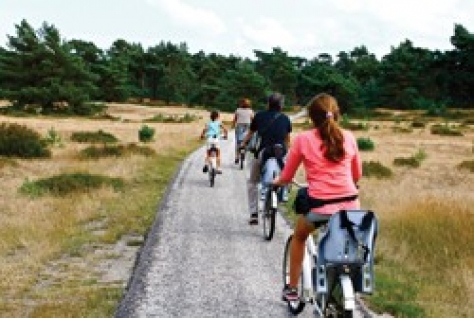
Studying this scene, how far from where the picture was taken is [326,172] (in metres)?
5.84

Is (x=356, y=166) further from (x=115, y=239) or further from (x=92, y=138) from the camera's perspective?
(x=92, y=138)

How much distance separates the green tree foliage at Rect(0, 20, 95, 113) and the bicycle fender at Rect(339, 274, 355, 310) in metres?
60.7

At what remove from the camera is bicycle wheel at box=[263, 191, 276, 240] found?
34.4 feet

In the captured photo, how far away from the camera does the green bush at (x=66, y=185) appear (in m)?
15.7

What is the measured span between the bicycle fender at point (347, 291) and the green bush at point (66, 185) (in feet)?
36.2

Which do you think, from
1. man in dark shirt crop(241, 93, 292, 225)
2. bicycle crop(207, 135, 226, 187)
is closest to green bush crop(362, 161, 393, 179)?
bicycle crop(207, 135, 226, 187)

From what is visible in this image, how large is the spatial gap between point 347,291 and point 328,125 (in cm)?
137

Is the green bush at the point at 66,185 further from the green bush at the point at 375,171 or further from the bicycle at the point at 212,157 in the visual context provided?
the green bush at the point at 375,171

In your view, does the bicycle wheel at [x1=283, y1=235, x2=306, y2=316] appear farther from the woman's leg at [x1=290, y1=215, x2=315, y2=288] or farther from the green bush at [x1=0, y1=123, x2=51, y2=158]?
the green bush at [x1=0, y1=123, x2=51, y2=158]

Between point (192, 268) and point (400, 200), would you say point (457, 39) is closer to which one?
point (400, 200)

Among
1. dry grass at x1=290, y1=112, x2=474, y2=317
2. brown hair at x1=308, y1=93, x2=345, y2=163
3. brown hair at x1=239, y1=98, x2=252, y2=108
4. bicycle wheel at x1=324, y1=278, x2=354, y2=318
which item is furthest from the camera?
brown hair at x1=239, y1=98, x2=252, y2=108

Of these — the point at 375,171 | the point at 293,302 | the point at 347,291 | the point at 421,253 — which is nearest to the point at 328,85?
the point at 375,171

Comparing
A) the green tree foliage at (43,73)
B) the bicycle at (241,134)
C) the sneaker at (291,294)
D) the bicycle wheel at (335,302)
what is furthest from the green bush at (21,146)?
the green tree foliage at (43,73)

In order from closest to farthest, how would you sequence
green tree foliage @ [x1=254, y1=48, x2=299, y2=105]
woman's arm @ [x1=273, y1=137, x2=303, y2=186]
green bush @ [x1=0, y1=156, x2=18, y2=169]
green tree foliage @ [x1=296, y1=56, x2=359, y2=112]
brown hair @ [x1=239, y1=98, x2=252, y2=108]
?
woman's arm @ [x1=273, y1=137, x2=303, y2=186] < brown hair @ [x1=239, y1=98, x2=252, y2=108] < green bush @ [x1=0, y1=156, x2=18, y2=169] < green tree foliage @ [x1=296, y1=56, x2=359, y2=112] < green tree foliage @ [x1=254, y1=48, x2=299, y2=105]
